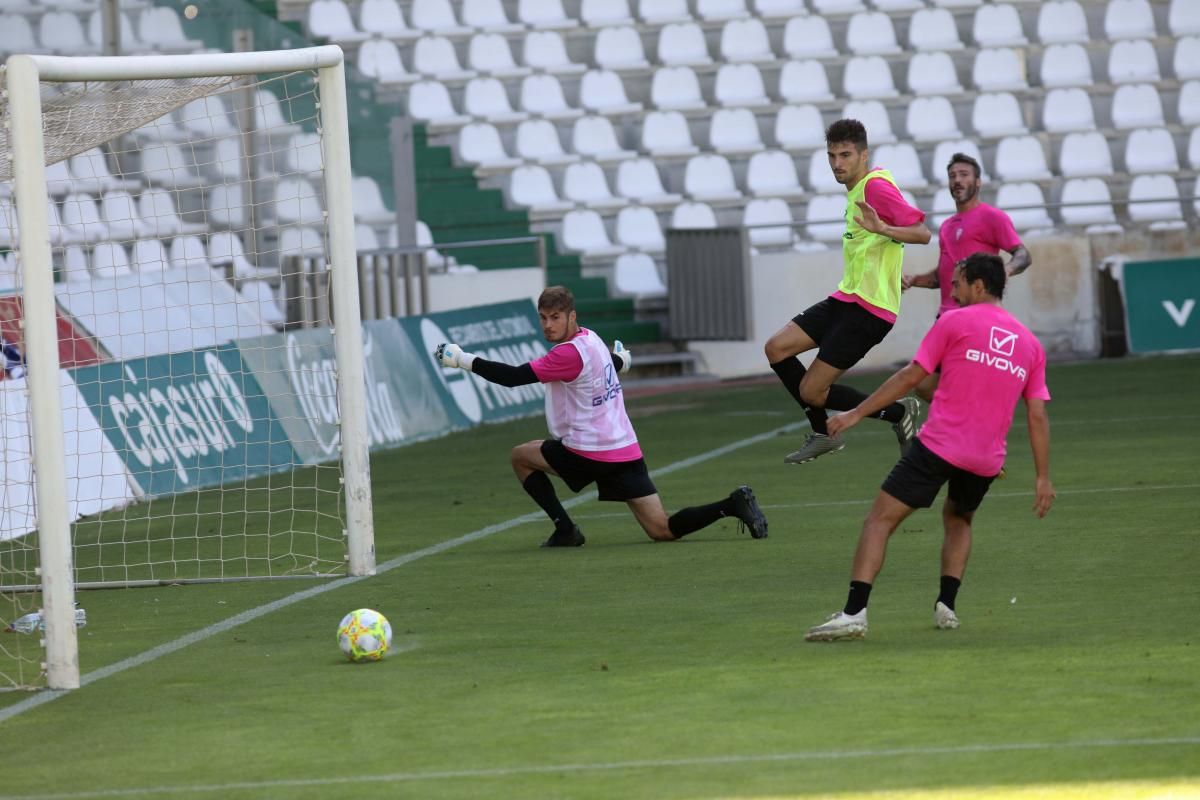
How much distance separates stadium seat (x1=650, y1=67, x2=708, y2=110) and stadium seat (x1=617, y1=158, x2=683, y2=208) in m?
0.98

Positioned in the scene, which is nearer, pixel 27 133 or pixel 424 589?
pixel 27 133

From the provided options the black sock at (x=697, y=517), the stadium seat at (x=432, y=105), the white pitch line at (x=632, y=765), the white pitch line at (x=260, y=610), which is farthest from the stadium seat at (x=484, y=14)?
the white pitch line at (x=632, y=765)

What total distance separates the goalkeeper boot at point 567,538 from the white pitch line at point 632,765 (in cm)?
466

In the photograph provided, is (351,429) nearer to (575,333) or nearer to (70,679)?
(575,333)

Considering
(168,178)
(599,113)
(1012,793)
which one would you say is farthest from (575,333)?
(599,113)

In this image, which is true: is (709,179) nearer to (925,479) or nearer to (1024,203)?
(1024,203)

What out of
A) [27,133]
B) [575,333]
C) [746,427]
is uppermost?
[27,133]

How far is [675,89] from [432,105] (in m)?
3.07

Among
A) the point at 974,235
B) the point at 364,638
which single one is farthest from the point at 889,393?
the point at 974,235

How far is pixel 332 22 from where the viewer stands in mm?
24703

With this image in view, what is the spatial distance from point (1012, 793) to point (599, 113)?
19972 millimetres

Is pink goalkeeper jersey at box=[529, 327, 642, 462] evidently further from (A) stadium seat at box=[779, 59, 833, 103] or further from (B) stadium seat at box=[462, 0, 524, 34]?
(B) stadium seat at box=[462, 0, 524, 34]

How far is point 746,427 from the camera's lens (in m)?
16.2

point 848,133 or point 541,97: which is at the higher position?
point 541,97
